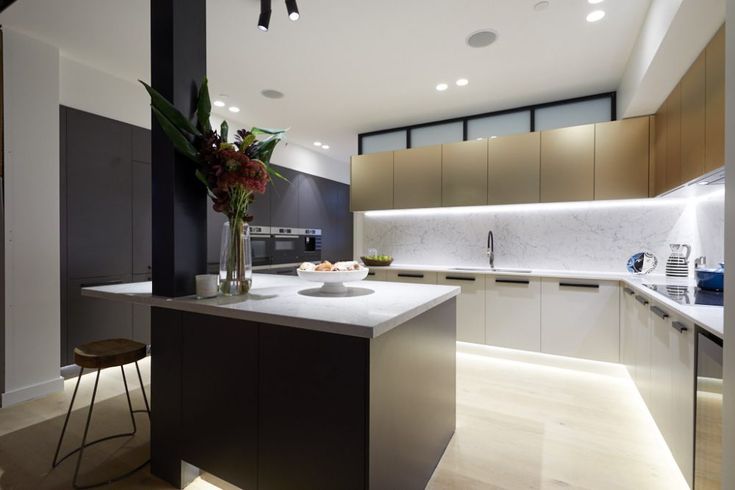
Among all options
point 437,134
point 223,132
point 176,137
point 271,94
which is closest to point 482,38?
point 437,134

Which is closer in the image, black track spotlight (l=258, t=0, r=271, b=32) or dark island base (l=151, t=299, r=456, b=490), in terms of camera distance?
dark island base (l=151, t=299, r=456, b=490)

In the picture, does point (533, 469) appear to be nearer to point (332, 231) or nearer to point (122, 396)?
point (122, 396)

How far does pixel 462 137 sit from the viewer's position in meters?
4.23

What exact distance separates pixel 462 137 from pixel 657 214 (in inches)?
83.8

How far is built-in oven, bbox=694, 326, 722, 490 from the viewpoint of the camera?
52.0 inches

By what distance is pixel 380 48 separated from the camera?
110 inches

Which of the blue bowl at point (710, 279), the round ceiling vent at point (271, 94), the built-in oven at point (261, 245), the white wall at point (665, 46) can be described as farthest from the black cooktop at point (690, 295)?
the built-in oven at point (261, 245)

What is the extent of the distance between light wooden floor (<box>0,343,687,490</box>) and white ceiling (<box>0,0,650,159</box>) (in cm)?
269

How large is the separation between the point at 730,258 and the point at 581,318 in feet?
8.09

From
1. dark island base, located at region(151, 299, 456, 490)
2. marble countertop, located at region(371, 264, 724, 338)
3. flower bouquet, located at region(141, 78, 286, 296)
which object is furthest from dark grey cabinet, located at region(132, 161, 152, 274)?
marble countertop, located at region(371, 264, 724, 338)

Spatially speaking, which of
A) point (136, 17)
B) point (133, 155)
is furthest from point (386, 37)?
point (133, 155)

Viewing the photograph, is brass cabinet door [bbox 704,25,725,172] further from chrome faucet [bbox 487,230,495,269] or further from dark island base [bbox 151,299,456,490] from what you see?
chrome faucet [bbox 487,230,495,269]

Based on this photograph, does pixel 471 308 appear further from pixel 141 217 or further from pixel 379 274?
pixel 141 217

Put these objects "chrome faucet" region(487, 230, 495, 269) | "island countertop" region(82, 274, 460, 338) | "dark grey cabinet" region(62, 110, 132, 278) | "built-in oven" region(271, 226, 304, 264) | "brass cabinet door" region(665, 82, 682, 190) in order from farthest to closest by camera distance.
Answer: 1. "built-in oven" region(271, 226, 304, 264)
2. "chrome faucet" region(487, 230, 495, 269)
3. "dark grey cabinet" region(62, 110, 132, 278)
4. "brass cabinet door" region(665, 82, 682, 190)
5. "island countertop" region(82, 274, 460, 338)
